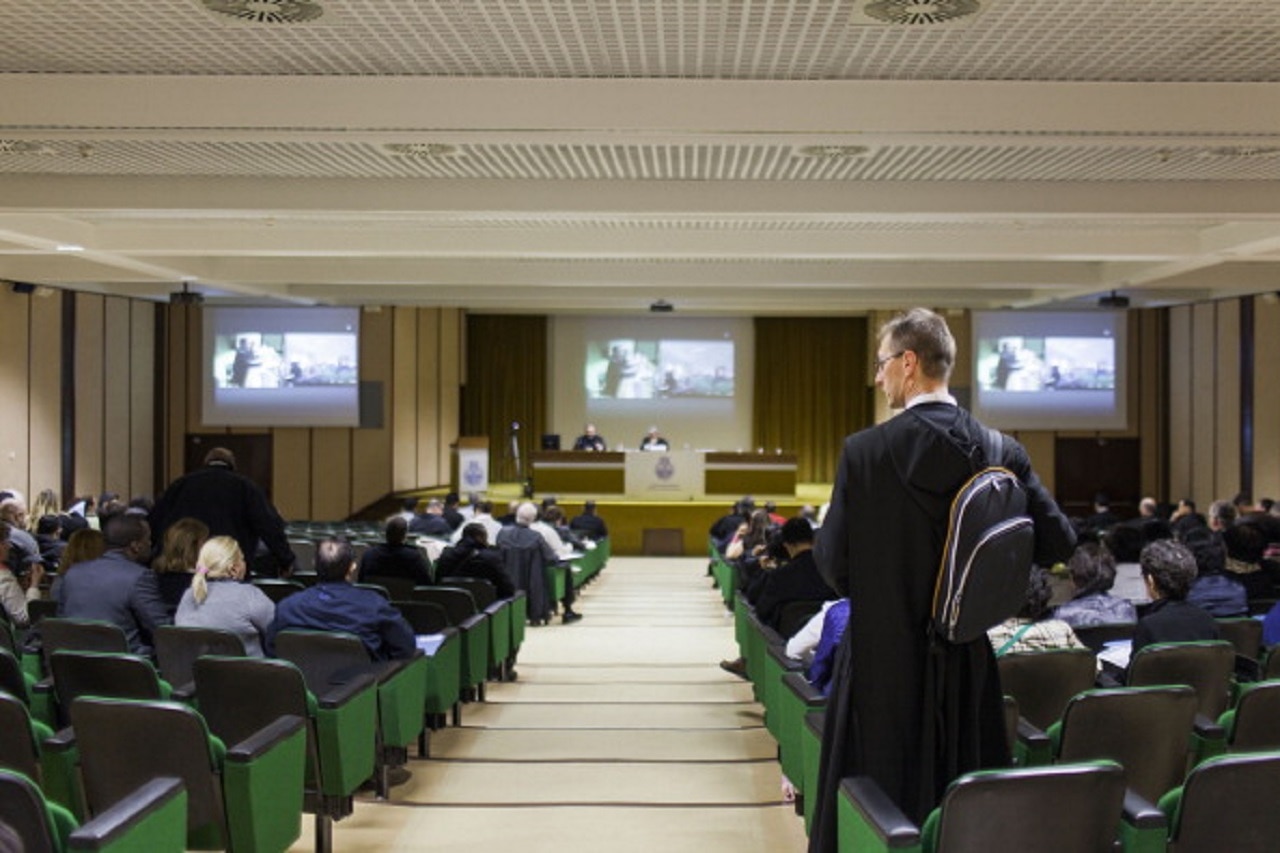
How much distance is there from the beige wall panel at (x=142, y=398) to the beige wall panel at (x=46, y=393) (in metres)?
2.83

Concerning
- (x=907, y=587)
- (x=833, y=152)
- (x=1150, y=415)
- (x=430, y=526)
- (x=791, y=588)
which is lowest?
(x=430, y=526)

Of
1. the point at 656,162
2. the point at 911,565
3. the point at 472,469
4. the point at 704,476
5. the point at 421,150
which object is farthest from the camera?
the point at 704,476

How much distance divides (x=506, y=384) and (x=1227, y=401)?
42.7 feet

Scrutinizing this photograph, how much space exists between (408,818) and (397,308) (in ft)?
60.4

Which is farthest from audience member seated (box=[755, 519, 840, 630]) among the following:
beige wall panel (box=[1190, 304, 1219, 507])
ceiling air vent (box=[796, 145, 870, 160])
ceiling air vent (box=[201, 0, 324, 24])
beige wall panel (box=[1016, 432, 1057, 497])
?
beige wall panel (box=[1016, 432, 1057, 497])

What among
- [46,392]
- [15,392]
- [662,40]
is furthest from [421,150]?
[46,392]

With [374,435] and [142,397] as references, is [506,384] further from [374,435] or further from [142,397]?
[142,397]

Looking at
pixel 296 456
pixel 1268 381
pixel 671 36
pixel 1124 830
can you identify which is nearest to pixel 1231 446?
pixel 1268 381

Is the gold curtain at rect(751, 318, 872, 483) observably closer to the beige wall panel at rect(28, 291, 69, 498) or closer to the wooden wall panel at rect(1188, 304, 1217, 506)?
the wooden wall panel at rect(1188, 304, 1217, 506)

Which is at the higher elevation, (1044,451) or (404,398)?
(404,398)

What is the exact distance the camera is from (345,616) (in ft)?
19.7

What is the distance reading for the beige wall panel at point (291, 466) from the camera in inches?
940

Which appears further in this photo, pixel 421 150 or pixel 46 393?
pixel 46 393

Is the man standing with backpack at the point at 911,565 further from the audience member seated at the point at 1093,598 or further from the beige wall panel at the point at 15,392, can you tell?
the beige wall panel at the point at 15,392
